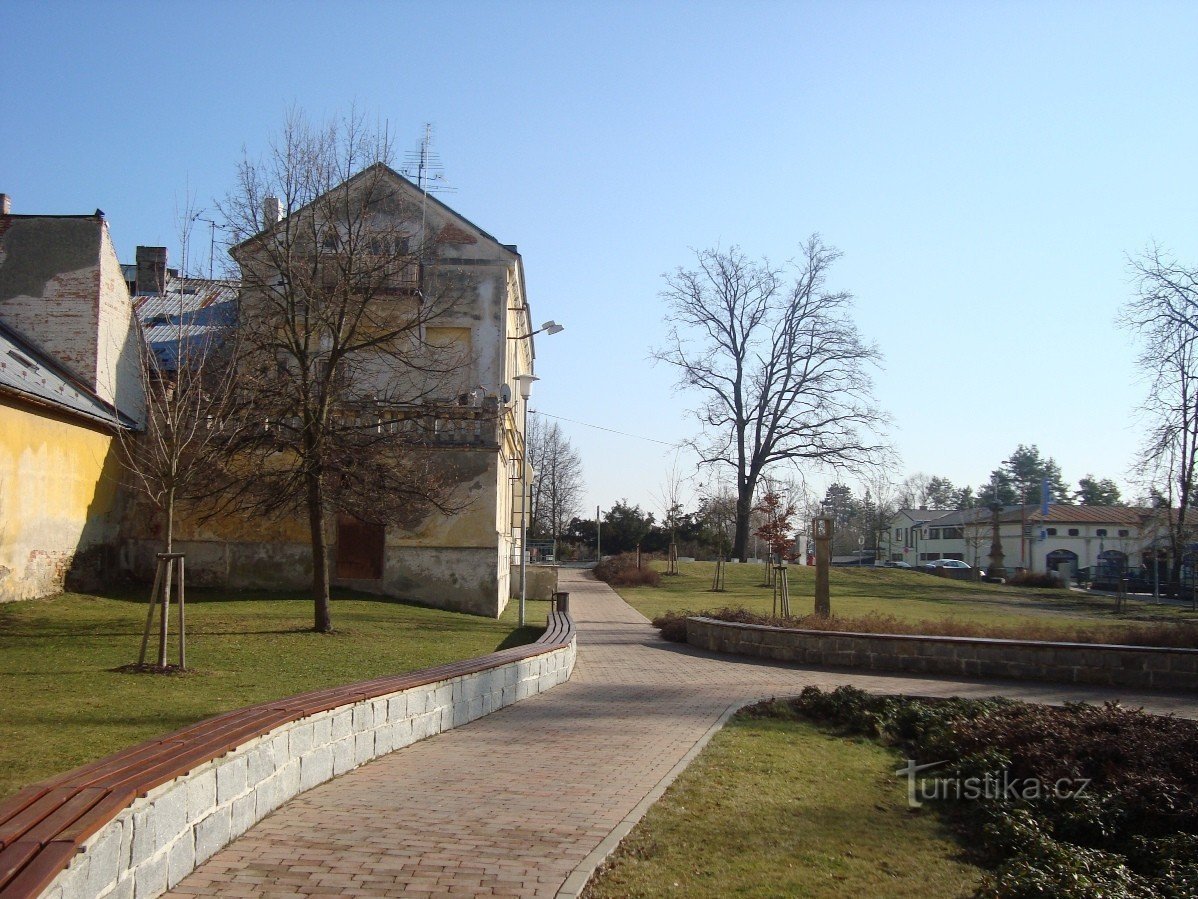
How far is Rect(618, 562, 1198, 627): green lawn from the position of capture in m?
29.4

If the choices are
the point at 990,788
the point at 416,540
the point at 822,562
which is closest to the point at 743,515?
the point at 416,540

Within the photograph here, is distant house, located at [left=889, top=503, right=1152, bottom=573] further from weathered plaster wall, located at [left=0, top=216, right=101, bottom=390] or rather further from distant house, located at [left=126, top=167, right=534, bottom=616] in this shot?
weathered plaster wall, located at [left=0, top=216, right=101, bottom=390]

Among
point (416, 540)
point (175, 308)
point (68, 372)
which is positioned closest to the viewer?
point (68, 372)

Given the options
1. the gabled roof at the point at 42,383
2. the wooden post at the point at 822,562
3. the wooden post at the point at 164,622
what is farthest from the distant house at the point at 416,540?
the wooden post at the point at 164,622

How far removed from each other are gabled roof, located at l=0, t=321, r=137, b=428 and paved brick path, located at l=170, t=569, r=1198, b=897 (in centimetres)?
1139

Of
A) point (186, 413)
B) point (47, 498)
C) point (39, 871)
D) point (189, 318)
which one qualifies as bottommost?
point (39, 871)

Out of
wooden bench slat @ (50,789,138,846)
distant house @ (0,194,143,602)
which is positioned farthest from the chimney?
wooden bench slat @ (50,789,138,846)

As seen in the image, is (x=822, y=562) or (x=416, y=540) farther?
(x=416, y=540)

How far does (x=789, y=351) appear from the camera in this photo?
A: 5516 cm

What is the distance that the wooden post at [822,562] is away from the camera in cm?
2103

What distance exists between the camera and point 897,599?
36.4m

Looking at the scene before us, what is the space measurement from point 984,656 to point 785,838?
1047 cm

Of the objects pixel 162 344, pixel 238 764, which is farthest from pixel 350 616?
→ pixel 238 764

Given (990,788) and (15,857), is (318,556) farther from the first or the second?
(15,857)
